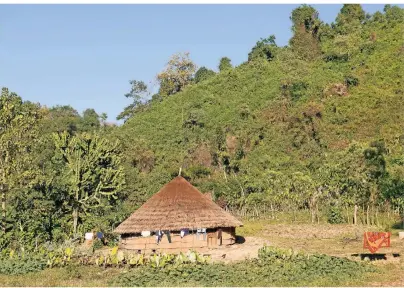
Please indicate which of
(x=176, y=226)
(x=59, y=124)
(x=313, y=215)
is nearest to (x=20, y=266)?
(x=176, y=226)

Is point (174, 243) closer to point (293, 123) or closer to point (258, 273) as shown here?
point (258, 273)

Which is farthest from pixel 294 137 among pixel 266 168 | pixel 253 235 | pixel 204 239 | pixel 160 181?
pixel 204 239

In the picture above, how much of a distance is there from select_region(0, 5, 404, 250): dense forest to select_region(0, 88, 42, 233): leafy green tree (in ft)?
0.22

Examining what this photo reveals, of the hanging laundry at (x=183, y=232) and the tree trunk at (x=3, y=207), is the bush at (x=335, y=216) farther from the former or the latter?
the tree trunk at (x=3, y=207)

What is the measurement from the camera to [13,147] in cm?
2656

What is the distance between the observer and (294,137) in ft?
152

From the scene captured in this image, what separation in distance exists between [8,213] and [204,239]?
28.3 feet

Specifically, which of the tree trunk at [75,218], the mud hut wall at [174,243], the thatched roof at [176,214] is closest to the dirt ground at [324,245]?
the mud hut wall at [174,243]

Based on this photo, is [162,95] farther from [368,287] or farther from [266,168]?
[368,287]

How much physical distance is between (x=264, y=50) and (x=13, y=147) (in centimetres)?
4337

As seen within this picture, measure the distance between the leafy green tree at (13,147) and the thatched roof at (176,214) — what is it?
5.55 m

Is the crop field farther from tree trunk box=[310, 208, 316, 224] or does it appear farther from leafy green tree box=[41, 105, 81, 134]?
leafy green tree box=[41, 105, 81, 134]

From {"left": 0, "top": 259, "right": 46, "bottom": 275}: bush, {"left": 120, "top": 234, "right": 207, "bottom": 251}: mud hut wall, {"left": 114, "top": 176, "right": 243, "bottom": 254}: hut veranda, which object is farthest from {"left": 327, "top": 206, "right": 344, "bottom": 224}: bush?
{"left": 0, "top": 259, "right": 46, "bottom": 275}: bush

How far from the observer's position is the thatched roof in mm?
24250
